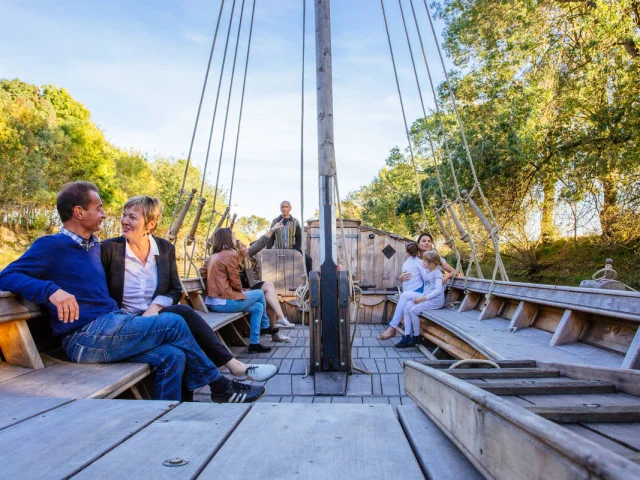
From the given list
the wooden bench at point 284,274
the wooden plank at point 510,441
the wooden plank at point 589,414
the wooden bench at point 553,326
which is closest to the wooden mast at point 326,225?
the wooden bench at point 553,326

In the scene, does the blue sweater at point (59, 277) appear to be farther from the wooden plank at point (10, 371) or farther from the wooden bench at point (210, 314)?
the wooden bench at point (210, 314)

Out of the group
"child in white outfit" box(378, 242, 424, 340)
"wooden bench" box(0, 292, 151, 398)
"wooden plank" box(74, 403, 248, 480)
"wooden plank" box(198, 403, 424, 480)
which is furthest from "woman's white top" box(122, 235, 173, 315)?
"child in white outfit" box(378, 242, 424, 340)

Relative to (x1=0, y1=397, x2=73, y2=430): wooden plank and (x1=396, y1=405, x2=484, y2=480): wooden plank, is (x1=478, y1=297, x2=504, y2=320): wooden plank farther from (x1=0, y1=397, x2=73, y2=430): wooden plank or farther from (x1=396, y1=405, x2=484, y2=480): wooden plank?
(x1=0, y1=397, x2=73, y2=430): wooden plank

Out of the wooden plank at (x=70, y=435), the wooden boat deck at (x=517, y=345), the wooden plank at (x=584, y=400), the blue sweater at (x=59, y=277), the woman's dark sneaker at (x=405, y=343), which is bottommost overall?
the woman's dark sneaker at (x=405, y=343)

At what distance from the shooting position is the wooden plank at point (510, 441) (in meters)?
0.58

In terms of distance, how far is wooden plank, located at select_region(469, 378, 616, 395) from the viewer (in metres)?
1.35

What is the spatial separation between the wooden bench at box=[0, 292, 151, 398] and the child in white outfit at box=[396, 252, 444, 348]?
2856mm

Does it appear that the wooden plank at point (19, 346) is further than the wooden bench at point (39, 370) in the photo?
Yes

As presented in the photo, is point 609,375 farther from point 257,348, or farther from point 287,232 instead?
point 287,232

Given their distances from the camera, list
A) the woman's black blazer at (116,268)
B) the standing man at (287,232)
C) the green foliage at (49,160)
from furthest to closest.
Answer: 1. the green foliage at (49,160)
2. the standing man at (287,232)
3. the woman's black blazer at (116,268)

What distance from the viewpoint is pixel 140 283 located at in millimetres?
2623

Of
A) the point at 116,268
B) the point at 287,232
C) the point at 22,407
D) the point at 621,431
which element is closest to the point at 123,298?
the point at 116,268

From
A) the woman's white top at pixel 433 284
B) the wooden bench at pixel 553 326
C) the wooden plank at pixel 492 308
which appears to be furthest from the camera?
the woman's white top at pixel 433 284

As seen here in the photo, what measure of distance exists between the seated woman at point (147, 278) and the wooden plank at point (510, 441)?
1.55 m
